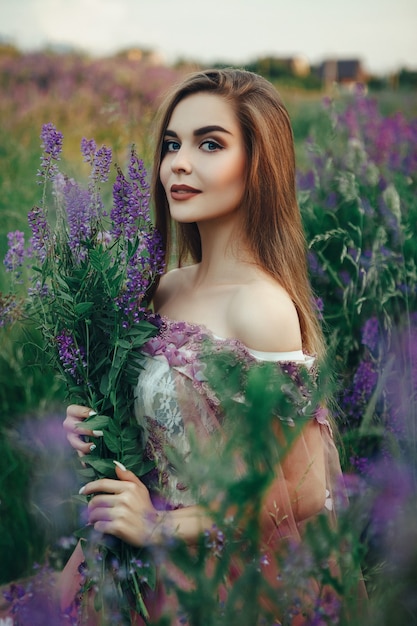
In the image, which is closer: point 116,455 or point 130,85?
point 116,455

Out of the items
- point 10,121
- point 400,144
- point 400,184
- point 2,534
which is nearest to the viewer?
Result: point 2,534

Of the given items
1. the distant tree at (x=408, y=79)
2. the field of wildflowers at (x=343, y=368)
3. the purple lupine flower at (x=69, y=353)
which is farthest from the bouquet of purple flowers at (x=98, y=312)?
the distant tree at (x=408, y=79)

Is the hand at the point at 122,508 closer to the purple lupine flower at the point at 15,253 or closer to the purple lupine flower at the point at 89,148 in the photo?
the purple lupine flower at the point at 15,253

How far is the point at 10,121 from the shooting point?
6.21 m

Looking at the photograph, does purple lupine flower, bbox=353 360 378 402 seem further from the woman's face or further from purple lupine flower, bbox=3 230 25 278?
purple lupine flower, bbox=3 230 25 278

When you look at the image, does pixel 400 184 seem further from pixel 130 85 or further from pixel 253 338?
pixel 130 85

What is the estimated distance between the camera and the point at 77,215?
1.53 metres

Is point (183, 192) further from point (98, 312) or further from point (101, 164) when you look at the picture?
point (98, 312)

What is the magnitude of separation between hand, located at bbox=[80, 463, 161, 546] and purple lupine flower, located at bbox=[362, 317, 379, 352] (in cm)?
98

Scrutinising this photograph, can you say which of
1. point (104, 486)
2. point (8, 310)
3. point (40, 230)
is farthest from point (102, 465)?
point (40, 230)

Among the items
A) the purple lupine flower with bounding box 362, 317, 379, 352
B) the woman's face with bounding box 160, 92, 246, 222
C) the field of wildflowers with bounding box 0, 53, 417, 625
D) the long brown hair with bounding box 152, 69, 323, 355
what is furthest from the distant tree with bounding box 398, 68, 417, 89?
the woman's face with bounding box 160, 92, 246, 222

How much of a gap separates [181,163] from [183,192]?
69 millimetres

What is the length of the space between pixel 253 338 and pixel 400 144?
10.0 ft

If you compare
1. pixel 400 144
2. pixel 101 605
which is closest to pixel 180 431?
pixel 101 605
